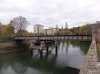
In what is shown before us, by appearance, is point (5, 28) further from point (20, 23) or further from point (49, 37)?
point (49, 37)

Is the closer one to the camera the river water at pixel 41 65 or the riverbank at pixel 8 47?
the river water at pixel 41 65

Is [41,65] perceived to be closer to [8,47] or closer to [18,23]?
[8,47]

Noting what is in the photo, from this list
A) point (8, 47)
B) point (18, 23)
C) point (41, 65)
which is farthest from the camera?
point (18, 23)

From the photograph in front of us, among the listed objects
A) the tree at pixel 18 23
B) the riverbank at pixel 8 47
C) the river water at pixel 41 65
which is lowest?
Result: the river water at pixel 41 65

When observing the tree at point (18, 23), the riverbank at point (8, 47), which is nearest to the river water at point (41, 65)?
the riverbank at point (8, 47)

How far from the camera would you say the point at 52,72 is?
2706 cm

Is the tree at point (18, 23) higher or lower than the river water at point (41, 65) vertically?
higher

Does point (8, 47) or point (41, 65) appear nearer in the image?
point (41, 65)

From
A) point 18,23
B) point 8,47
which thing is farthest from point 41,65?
point 18,23

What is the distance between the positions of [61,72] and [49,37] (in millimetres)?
→ 20978

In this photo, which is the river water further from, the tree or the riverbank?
the tree

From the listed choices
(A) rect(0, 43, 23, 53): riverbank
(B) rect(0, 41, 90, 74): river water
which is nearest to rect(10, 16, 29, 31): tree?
(A) rect(0, 43, 23, 53): riverbank

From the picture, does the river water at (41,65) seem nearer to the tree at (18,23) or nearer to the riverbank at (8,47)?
the riverbank at (8,47)

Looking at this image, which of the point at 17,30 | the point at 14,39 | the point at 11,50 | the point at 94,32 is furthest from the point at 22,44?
the point at 94,32
